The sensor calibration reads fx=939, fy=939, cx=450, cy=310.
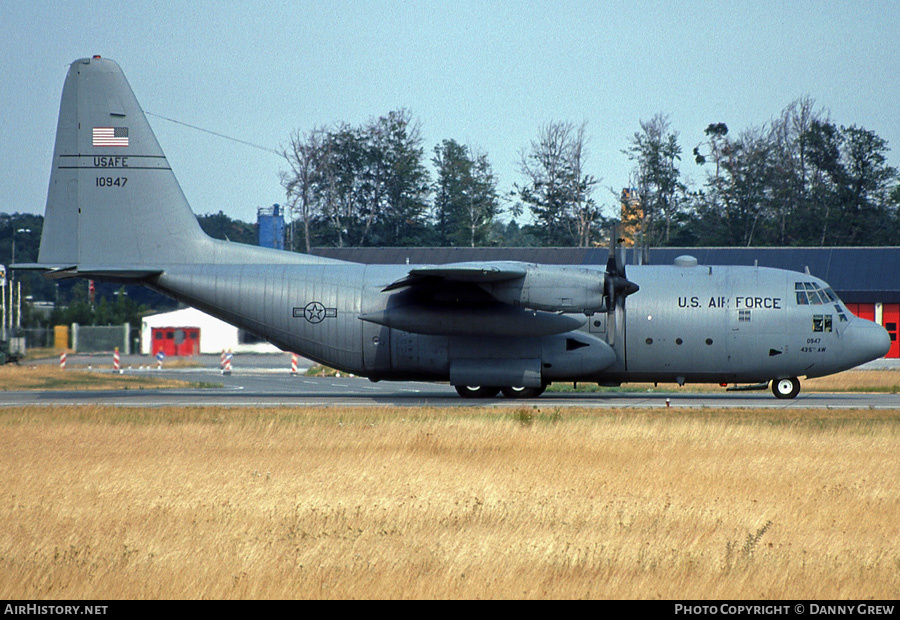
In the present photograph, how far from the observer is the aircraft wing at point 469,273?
24.8 m

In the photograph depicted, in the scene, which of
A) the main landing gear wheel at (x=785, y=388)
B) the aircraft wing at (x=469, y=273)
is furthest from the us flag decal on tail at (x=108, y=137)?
the main landing gear wheel at (x=785, y=388)

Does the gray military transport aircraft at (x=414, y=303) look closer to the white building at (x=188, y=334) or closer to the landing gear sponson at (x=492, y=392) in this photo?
the landing gear sponson at (x=492, y=392)

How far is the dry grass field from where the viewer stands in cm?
930

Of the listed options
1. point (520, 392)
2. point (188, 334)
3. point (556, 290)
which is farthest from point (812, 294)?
point (188, 334)

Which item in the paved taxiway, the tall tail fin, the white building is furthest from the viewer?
the white building

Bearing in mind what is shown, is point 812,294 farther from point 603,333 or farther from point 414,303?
A: point 414,303

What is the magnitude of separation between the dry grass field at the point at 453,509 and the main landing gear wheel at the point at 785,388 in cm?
688

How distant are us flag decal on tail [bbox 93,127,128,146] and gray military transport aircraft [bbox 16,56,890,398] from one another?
0.14 feet

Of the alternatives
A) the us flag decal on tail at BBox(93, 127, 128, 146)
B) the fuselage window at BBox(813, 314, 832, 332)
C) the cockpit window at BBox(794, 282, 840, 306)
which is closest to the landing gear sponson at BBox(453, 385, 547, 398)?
the cockpit window at BBox(794, 282, 840, 306)

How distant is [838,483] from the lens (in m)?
14.6

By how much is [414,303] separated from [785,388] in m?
11.7

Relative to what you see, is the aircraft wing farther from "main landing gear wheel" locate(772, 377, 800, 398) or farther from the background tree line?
the background tree line

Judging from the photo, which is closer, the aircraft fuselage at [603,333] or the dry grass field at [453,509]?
the dry grass field at [453,509]
